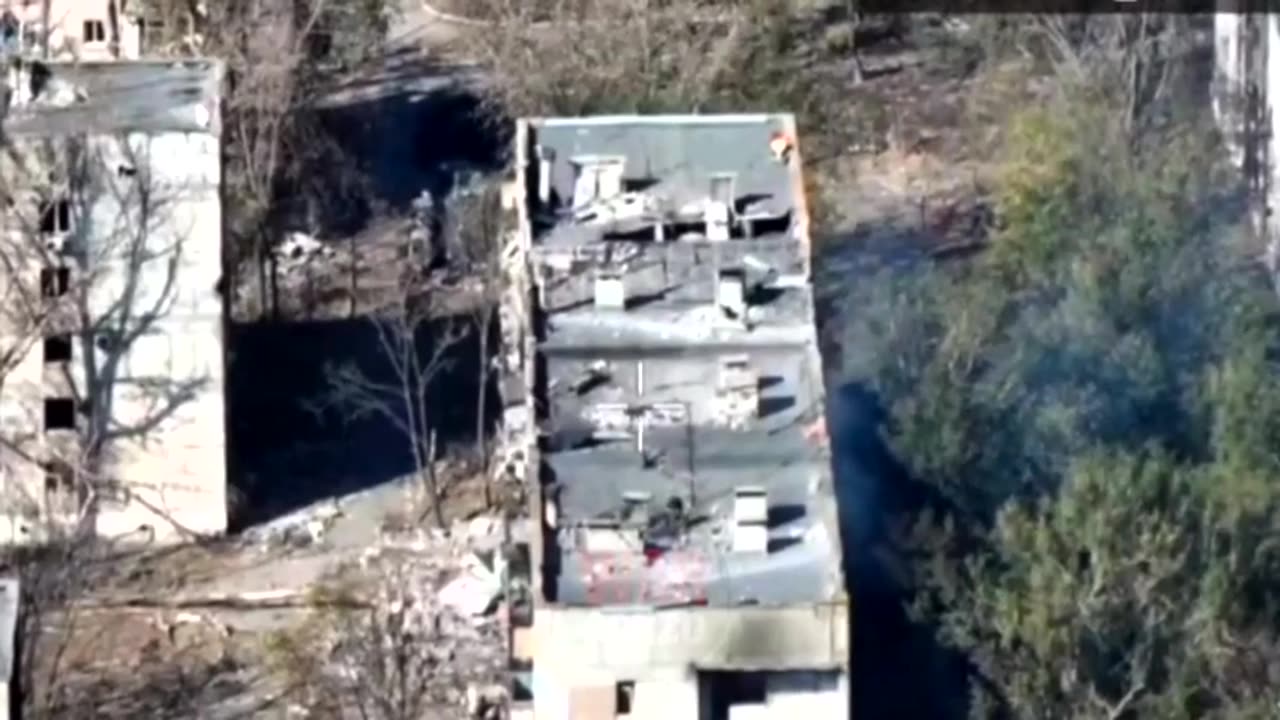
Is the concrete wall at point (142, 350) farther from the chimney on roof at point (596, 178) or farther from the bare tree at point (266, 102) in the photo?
the bare tree at point (266, 102)

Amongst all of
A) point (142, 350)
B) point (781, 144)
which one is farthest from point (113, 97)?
point (781, 144)

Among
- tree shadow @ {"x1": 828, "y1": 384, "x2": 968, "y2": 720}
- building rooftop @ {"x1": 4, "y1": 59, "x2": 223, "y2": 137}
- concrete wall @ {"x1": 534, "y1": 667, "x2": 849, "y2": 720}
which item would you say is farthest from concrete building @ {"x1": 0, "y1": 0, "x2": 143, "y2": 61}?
concrete wall @ {"x1": 534, "y1": 667, "x2": 849, "y2": 720}

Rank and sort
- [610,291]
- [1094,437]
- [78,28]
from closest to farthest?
[610,291] → [1094,437] → [78,28]

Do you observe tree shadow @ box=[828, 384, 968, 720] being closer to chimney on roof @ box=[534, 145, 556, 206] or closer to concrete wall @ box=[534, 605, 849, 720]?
concrete wall @ box=[534, 605, 849, 720]

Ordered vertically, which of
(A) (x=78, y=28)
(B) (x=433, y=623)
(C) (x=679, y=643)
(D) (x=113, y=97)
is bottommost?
(B) (x=433, y=623)

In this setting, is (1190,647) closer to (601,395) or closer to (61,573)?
(601,395)

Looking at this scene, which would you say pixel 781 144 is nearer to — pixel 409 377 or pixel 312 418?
pixel 409 377

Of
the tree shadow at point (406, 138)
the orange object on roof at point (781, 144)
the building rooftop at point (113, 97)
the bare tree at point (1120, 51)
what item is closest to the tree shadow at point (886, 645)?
the orange object on roof at point (781, 144)
